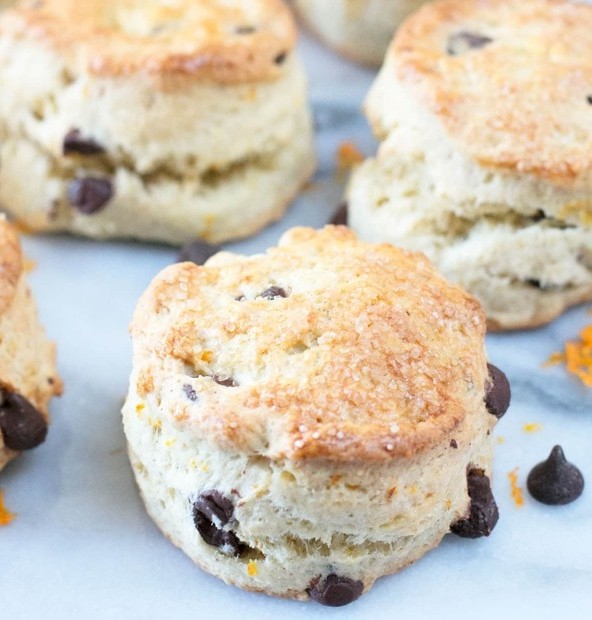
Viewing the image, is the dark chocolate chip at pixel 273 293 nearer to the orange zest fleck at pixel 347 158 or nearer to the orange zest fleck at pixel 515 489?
the orange zest fleck at pixel 515 489

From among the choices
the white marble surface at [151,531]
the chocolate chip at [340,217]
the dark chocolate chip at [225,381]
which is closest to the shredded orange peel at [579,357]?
the white marble surface at [151,531]

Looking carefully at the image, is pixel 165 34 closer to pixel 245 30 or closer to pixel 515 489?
pixel 245 30

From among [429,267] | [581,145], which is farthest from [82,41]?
[581,145]

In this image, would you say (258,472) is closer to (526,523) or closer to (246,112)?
(526,523)

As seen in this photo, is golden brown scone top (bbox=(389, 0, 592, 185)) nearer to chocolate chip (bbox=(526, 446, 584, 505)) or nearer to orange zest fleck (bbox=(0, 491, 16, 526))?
chocolate chip (bbox=(526, 446, 584, 505))

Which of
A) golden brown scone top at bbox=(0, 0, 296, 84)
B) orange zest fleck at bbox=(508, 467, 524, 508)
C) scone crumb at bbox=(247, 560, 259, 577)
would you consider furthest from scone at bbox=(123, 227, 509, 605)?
golden brown scone top at bbox=(0, 0, 296, 84)

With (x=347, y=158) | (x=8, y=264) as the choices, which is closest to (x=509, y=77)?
(x=347, y=158)
